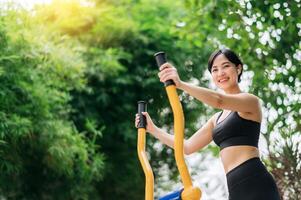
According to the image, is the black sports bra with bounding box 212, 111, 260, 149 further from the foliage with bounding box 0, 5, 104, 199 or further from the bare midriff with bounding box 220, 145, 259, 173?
the foliage with bounding box 0, 5, 104, 199

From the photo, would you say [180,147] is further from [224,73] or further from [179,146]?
[224,73]

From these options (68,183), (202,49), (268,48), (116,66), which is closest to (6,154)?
(68,183)

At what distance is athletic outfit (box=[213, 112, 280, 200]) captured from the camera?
212cm

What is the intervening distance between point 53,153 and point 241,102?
4370 millimetres

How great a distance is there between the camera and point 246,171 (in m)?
2.14

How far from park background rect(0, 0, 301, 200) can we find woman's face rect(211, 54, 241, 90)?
6.13ft

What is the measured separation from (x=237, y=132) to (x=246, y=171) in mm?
143

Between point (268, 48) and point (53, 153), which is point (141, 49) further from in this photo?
point (268, 48)

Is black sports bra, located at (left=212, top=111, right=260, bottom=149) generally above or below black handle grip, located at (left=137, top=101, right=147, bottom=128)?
below

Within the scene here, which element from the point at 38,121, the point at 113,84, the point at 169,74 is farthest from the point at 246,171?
the point at 113,84

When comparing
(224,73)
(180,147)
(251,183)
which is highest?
(224,73)

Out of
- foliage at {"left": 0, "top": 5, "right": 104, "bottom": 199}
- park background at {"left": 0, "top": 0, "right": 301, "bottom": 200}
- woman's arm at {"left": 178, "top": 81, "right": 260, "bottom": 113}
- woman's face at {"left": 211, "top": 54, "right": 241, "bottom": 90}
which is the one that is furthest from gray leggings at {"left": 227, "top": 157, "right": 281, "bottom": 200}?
foliage at {"left": 0, "top": 5, "right": 104, "bottom": 199}

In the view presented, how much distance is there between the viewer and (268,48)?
4.75 metres

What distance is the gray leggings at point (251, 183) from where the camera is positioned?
212 centimetres
